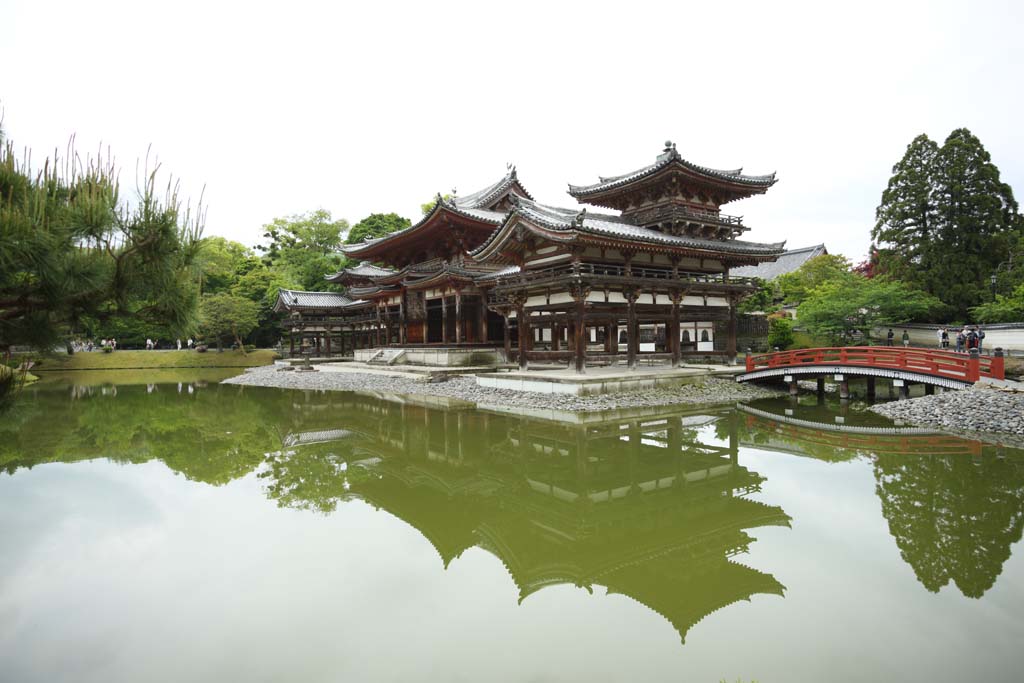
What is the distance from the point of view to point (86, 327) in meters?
5.49

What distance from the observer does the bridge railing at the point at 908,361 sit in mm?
13352

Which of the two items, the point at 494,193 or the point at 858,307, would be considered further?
the point at 494,193

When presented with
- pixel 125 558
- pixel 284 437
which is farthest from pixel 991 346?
pixel 125 558

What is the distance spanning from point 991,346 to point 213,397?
3238cm

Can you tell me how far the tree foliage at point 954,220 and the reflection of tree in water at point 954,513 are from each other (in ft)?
64.4

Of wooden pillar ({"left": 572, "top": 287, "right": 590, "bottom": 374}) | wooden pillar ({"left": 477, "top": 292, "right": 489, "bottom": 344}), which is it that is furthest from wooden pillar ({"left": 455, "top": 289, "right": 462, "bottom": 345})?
wooden pillar ({"left": 572, "top": 287, "right": 590, "bottom": 374})

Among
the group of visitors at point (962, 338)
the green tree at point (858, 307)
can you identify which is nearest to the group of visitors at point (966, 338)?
the group of visitors at point (962, 338)

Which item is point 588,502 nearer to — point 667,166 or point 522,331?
point 522,331

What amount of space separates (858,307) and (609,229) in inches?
508

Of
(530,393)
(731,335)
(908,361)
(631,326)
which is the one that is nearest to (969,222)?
(731,335)

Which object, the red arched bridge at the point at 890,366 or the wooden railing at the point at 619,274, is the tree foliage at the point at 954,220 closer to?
the red arched bridge at the point at 890,366

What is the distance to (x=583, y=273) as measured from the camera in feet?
54.3

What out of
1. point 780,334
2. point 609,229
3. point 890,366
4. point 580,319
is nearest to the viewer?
point 890,366

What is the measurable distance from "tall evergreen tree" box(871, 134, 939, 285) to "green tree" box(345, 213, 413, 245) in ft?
118
